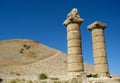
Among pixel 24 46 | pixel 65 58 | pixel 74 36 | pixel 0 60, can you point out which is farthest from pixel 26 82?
pixel 24 46

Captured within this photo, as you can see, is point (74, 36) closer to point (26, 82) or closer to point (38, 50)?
point (26, 82)

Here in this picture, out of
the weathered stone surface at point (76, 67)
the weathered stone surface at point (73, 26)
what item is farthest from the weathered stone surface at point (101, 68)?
the weathered stone surface at point (73, 26)

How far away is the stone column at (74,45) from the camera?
57.8ft

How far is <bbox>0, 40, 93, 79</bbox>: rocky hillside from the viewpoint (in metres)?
43.3

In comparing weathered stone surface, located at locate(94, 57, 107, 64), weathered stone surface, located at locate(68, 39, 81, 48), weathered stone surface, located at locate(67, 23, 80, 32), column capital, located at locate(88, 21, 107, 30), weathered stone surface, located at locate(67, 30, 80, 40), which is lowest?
weathered stone surface, located at locate(94, 57, 107, 64)

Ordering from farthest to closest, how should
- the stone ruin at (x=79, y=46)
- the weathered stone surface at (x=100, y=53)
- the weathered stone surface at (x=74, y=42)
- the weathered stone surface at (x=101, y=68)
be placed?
the weathered stone surface at (x=100, y=53) → the weathered stone surface at (x=101, y=68) → the weathered stone surface at (x=74, y=42) → the stone ruin at (x=79, y=46)

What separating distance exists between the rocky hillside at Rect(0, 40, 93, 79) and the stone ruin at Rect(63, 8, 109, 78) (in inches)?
824

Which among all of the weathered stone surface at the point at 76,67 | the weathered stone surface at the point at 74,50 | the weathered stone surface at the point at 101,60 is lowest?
the weathered stone surface at the point at 76,67

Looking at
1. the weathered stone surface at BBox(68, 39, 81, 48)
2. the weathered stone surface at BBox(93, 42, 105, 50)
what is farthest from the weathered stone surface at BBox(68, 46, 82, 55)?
the weathered stone surface at BBox(93, 42, 105, 50)

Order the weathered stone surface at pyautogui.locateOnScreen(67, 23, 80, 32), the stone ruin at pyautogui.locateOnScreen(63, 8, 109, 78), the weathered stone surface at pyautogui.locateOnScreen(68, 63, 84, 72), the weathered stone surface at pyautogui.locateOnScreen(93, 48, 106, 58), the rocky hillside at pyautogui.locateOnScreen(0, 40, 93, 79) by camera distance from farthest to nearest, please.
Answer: the rocky hillside at pyautogui.locateOnScreen(0, 40, 93, 79), the weathered stone surface at pyautogui.locateOnScreen(93, 48, 106, 58), the weathered stone surface at pyautogui.locateOnScreen(67, 23, 80, 32), the stone ruin at pyautogui.locateOnScreen(63, 8, 109, 78), the weathered stone surface at pyautogui.locateOnScreen(68, 63, 84, 72)

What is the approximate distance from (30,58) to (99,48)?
35.2m

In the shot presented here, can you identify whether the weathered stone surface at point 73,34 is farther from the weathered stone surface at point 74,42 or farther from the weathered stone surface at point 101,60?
the weathered stone surface at point 101,60

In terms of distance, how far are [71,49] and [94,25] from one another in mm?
3683

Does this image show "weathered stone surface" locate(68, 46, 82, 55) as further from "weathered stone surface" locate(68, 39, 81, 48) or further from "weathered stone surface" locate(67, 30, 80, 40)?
"weathered stone surface" locate(67, 30, 80, 40)
